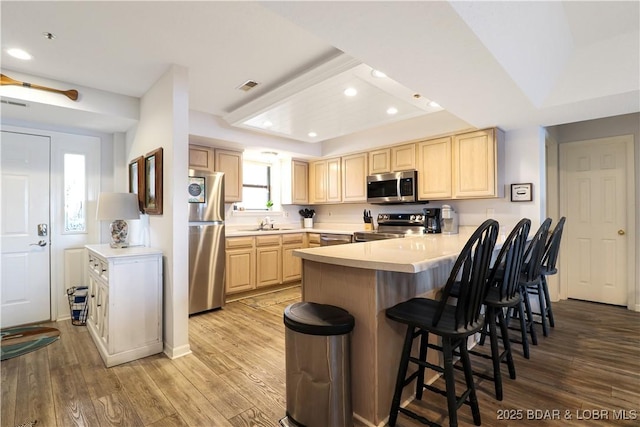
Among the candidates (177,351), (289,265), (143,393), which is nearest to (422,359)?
(143,393)

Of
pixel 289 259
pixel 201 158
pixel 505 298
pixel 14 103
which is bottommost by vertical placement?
pixel 289 259

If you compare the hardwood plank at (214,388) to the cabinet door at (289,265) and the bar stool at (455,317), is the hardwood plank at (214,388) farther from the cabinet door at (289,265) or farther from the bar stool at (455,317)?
the cabinet door at (289,265)

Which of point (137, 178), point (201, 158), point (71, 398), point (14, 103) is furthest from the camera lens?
point (201, 158)

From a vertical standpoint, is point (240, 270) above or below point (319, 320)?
below

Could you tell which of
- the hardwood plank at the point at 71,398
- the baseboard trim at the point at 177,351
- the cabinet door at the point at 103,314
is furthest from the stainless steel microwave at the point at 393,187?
the hardwood plank at the point at 71,398

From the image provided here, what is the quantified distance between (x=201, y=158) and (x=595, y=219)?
17.0ft

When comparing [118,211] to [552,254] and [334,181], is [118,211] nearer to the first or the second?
[334,181]

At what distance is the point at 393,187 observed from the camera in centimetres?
417

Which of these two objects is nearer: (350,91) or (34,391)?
(34,391)

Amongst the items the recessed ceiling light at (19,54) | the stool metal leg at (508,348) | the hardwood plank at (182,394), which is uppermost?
the recessed ceiling light at (19,54)

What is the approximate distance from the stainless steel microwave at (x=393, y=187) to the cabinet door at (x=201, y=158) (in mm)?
2265

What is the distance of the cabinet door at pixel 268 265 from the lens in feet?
14.1

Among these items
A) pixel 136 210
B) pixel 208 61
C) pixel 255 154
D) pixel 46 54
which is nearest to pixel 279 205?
pixel 255 154

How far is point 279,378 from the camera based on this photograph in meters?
2.12
